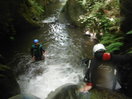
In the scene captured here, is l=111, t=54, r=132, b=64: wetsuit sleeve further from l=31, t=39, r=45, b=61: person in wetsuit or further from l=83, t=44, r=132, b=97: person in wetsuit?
l=31, t=39, r=45, b=61: person in wetsuit

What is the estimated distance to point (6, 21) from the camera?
11.3 m

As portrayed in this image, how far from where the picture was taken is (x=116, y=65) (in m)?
4.23

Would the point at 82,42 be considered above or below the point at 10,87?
above

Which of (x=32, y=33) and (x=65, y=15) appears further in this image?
(x=65, y=15)

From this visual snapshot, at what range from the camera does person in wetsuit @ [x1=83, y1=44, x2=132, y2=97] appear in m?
3.78

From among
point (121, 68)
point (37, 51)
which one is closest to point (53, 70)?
point (37, 51)

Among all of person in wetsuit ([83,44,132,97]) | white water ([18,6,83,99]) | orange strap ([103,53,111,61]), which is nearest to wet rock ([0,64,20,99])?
white water ([18,6,83,99])

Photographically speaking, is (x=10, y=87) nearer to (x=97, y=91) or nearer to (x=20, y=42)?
(x=97, y=91)

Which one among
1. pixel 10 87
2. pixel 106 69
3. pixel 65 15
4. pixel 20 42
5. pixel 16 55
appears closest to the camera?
pixel 106 69

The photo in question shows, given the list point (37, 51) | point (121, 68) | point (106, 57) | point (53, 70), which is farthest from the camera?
point (53, 70)

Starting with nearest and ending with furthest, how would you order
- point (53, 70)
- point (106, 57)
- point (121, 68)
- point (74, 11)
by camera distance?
1. point (106, 57)
2. point (121, 68)
3. point (53, 70)
4. point (74, 11)

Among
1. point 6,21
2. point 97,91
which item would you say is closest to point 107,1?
point 6,21

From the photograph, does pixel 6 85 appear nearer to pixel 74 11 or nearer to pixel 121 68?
pixel 121 68

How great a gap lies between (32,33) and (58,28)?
8.45 feet
